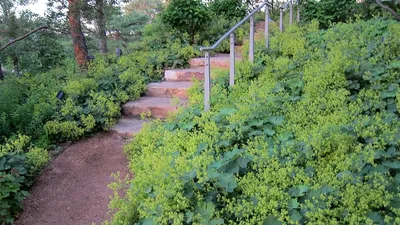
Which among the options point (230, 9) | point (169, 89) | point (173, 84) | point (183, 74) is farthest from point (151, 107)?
point (230, 9)

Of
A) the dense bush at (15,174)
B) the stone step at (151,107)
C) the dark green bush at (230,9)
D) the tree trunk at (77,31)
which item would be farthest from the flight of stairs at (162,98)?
the dark green bush at (230,9)

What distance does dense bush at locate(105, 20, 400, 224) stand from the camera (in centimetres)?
212

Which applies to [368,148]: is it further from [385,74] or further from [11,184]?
[11,184]

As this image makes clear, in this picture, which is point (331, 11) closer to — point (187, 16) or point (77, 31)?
point (187, 16)

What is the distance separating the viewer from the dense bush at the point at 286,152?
212 cm

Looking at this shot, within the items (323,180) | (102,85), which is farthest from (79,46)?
(323,180)

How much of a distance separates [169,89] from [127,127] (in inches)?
43.3

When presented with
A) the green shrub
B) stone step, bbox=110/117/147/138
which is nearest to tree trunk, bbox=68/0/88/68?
the green shrub

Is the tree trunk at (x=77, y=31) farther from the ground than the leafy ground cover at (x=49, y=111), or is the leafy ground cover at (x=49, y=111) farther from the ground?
the tree trunk at (x=77, y=31)

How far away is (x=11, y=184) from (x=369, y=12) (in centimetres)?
662

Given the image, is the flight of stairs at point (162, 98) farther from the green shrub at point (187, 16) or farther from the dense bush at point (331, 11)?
the dense bush at point (331, 11)

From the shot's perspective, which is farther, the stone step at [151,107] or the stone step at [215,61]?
the stone step at [215,61]

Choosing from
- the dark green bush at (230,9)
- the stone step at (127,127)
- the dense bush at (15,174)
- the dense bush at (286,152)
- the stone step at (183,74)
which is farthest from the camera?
the dark green bush at (230,9)

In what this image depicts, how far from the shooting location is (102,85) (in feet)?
18.1
